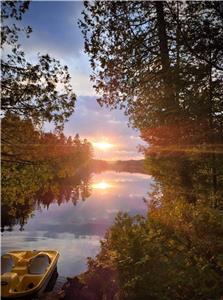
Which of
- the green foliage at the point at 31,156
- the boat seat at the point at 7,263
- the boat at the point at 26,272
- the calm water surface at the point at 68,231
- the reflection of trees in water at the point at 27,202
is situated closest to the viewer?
the green foliage at the point at 31,156

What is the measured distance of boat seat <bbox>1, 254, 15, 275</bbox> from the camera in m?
20.0

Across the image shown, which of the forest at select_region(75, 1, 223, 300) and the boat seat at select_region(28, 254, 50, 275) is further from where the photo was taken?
the boat seat at select_region(28, 254, 50, 275)

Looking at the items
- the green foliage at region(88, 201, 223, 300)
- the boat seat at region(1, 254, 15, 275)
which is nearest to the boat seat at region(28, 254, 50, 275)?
the boat seat at region(1, 254, 15, 275)

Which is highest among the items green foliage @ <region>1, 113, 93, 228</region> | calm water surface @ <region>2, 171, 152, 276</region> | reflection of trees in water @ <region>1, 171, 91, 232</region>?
green foliage @ <region>1, 113, 93, 228</region>

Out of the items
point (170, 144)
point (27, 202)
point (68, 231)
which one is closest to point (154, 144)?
point (170, 144)

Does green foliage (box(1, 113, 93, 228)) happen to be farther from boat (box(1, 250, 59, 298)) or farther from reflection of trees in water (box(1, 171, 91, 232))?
boat (box(1, 250, 59, 298))

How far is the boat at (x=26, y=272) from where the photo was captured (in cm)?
1705

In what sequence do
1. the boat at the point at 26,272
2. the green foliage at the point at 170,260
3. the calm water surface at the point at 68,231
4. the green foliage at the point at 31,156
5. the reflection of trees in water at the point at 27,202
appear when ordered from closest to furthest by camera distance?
the green foliage at the point at 170,260, the green foliage at the point at 31,156, the reflection of trees in water at the point at 27,202, the boat at the point at 26,272, the calm water surface at the point at 68,231

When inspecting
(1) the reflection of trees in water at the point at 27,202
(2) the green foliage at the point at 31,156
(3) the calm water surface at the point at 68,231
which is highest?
(2) the green foliage at the point at 31,156

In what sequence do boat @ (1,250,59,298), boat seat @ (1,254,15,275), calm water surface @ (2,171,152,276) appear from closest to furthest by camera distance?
boat @ (1,250,59,298) < boat seat @ (1,254,15,275) < calm water surface @ (2,171,152,276)

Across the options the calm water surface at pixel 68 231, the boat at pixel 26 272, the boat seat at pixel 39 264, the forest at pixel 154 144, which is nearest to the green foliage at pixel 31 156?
the forest at pixel 154 144

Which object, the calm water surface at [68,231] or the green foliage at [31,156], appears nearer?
the green foliage at [31,156]

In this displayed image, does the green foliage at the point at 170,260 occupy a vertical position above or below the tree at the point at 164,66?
below

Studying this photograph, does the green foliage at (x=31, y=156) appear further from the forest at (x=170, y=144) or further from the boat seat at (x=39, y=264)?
the boat seat at (x=39, y=264)
